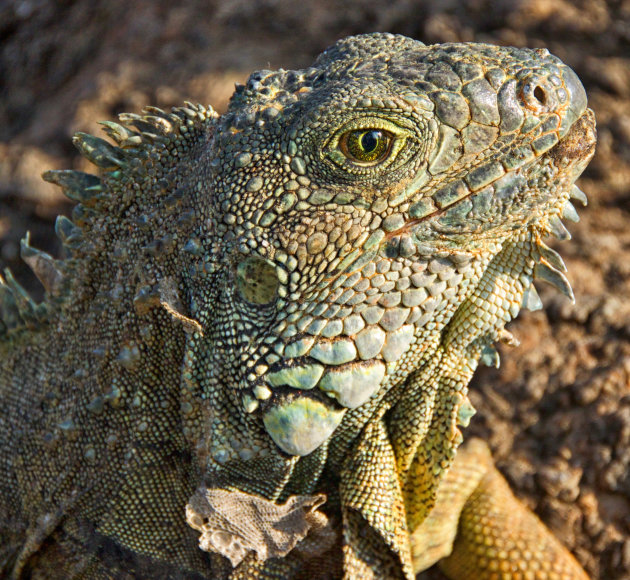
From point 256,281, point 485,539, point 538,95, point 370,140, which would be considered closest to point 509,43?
point 538,95

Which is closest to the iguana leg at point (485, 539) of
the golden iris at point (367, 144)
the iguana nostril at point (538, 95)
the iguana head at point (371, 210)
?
the iguana head at point (371, 210)

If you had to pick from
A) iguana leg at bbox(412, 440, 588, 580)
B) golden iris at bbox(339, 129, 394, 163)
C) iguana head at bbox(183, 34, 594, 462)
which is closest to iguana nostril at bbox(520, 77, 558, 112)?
iguana head at bbox(183, 34, 594, 462)

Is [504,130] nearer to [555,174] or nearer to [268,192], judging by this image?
[555,174]

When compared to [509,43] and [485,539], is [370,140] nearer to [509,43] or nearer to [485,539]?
[485,539]

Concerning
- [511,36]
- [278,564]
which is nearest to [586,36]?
[511,36]

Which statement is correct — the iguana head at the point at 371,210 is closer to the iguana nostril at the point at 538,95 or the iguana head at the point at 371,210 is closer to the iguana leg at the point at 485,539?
the iguana nostril at the point at 538,95

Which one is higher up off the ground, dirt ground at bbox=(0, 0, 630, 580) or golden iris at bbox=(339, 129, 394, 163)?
dirt ground at bbox=(0, 0, 630, 580)

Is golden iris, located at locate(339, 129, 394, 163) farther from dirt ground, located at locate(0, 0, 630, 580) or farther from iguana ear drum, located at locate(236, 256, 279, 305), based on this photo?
dirt ground, located at locate(0, 0, 630, 580)
